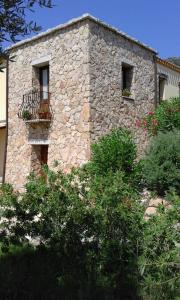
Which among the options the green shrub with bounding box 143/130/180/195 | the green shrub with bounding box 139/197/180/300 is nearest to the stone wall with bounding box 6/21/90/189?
the green shrub with bounding box 143/130/180/195

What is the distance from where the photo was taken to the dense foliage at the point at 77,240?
4.01 metres

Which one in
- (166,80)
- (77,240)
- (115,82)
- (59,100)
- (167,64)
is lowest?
(77,240)

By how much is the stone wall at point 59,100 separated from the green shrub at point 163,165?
2.79 metres

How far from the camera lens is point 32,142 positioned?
48.3ft

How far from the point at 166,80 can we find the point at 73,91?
5.63 m

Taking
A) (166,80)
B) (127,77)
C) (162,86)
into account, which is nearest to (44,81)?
(127,77)

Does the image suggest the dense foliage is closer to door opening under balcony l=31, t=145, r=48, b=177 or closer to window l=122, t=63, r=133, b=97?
door opening under balcony l=31, t=145, r=48, b=177

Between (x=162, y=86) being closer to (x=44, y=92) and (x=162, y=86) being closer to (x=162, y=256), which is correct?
(x=44, y=92)

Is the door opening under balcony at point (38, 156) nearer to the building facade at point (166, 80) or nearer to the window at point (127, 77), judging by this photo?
the window at point (127, 77)

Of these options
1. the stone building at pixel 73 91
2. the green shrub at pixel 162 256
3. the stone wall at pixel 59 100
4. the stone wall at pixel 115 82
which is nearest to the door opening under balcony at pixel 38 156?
the stone building at pixel 73 91

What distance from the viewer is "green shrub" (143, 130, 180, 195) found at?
10.1 metres

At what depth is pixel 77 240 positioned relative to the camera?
4.30 meters

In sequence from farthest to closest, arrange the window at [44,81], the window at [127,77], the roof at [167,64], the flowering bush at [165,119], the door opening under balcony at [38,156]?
the roof at [167,64]
the window at [127,77]
the door opening under balcony at [38,156]
the window at [44,81]
the flowering bush at [165,119]

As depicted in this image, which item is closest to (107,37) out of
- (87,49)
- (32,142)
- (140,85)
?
(87,49)
